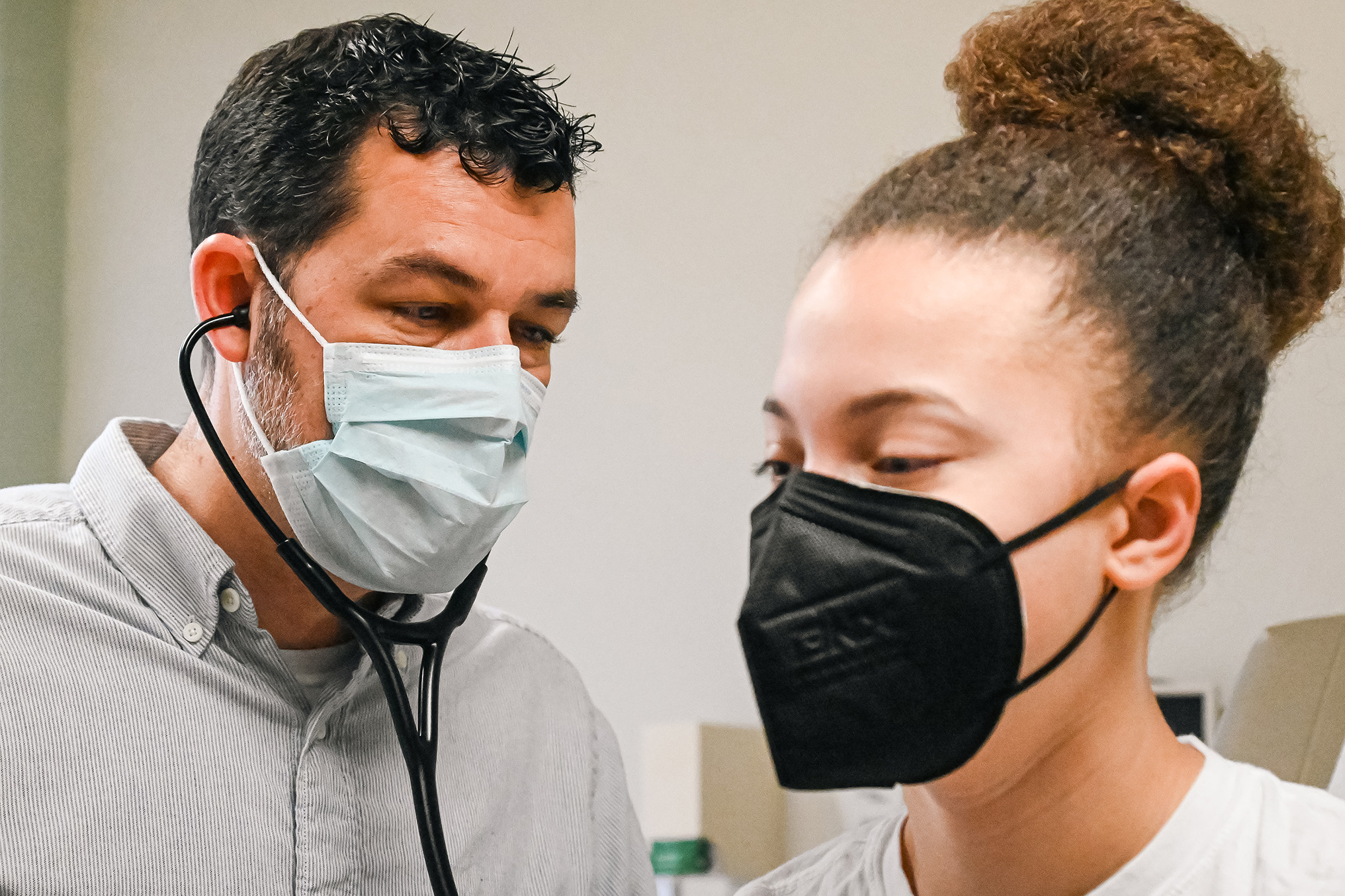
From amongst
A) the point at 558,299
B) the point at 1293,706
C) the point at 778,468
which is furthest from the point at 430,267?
the point at 1293,706

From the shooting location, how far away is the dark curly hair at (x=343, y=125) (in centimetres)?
122

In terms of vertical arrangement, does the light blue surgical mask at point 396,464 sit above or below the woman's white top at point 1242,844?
above

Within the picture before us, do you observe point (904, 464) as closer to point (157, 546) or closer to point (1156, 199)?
point (1156, 199)

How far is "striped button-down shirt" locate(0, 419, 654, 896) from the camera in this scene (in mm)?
1047

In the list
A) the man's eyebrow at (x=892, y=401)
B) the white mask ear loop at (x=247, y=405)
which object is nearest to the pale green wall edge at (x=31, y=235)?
the white mask ear loop at (x=247, y=405)

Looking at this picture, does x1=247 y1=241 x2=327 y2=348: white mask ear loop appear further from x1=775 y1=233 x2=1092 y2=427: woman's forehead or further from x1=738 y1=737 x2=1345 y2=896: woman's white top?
x1=738 y1=737 x2=1345 y2=896: woman's white top

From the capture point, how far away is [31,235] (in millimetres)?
3119

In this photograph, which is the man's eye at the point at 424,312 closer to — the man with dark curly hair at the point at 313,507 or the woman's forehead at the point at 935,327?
the man with dark curly hair at the point at 313,507

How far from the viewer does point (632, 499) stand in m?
2.66

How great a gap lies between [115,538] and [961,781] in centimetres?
85

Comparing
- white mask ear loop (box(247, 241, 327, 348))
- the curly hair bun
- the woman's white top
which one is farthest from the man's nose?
the woman's white top

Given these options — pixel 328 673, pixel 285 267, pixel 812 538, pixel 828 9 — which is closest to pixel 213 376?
pixel 285 267

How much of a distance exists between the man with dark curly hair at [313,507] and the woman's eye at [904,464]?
52cm

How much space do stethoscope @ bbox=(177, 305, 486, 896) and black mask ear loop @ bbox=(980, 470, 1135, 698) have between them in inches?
21.8
